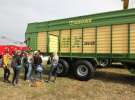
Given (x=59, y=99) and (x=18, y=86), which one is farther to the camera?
(x=18, y=86)

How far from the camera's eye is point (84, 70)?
14531 mm

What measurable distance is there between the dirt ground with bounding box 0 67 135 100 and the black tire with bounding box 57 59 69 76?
1.66m

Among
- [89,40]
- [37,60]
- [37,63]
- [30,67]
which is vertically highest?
[89,40]

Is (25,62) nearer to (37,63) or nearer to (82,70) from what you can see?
(37,63)

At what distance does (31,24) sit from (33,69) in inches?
186

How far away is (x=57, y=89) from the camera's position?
38.4 feet

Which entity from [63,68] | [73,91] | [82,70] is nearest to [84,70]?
[82,70]

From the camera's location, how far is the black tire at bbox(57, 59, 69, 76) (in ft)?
51.0

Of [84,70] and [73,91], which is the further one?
[84,70]

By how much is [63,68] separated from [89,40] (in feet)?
8.09

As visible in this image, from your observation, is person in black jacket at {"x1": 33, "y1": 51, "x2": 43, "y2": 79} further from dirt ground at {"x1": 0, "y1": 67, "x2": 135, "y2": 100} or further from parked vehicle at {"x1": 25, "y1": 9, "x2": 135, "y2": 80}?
parked vehicle at {"x1": 25, "y1": 9, "x2": 135, "y2": 80}

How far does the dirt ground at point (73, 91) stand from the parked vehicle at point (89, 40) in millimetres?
1217

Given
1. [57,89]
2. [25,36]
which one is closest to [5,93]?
[57,89]

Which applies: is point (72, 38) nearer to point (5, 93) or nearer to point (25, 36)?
point (25, 36)
